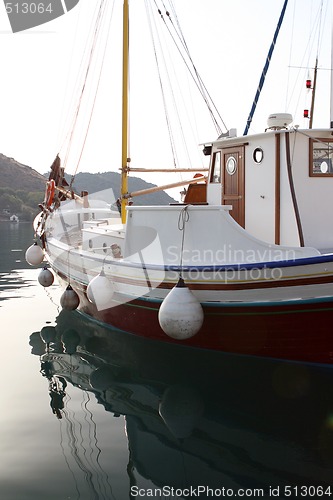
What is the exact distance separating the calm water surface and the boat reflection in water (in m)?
0.01

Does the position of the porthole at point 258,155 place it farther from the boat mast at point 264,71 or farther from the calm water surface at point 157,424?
the calm water surface at point 157,424

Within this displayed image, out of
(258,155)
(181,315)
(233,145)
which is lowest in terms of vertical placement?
(181,315)

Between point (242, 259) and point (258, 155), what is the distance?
182 cm

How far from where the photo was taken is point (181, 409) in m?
6.73

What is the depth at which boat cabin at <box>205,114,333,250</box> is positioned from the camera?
7.76 meters

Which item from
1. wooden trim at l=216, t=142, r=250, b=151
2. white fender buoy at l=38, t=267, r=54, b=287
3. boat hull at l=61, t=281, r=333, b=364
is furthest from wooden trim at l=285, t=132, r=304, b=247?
white fender buoy at l=38, t=267, r=54, b=287

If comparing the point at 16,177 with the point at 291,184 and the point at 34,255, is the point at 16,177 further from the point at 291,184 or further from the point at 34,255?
the point at 291,184

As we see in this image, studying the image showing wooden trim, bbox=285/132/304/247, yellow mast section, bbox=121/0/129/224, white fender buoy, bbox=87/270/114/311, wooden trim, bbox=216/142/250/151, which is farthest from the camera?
yellow mast section, bbox=121/0/129/224

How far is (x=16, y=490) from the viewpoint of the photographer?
4.90 metres

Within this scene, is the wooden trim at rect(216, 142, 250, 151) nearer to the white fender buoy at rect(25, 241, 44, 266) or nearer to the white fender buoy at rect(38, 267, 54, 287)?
the white fender buoy at rect(38, 267, 54, 287)

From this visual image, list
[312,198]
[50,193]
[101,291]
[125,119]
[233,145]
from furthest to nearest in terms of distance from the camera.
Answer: [50,193], [125,119], [101,291], [233,145], [312,198]

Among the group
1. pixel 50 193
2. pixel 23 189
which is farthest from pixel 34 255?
pixel 23 189

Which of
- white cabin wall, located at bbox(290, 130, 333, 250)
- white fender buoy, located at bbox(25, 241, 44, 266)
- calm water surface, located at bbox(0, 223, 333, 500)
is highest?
white cabin wall, located at bbox(290, 130, 333, 250)

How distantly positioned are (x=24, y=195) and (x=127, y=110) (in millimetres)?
107727
